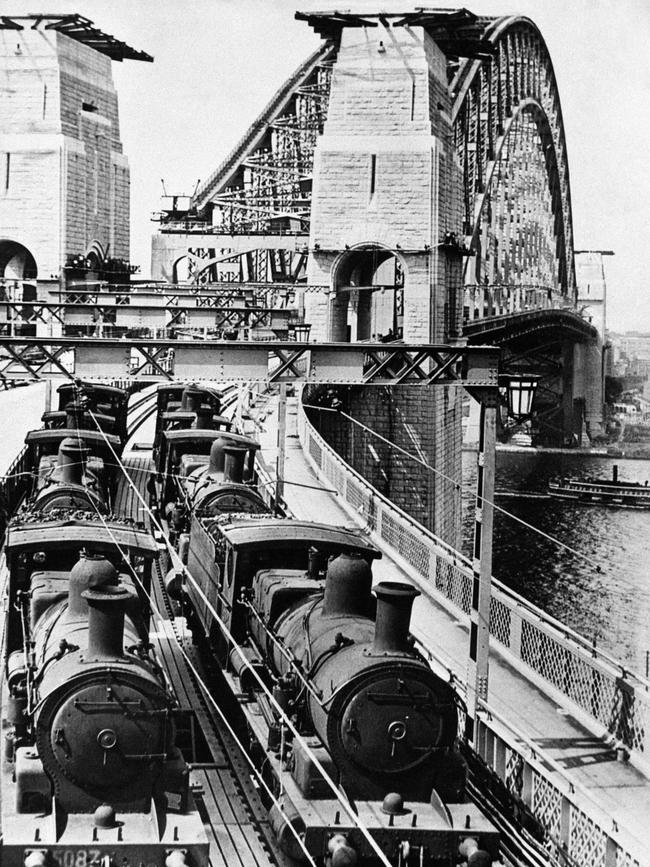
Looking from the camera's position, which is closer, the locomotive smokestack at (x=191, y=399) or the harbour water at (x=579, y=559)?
the locomotive smokestack at (x=191, y=399)

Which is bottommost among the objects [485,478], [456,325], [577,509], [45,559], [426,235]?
[577,509]

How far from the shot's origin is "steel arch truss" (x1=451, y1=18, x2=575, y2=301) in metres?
73.1

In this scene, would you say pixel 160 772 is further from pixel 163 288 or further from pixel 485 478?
pixel 163 288

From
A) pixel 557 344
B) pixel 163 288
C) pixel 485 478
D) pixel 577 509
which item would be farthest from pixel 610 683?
pixel 557 344

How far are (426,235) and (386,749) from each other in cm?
3402

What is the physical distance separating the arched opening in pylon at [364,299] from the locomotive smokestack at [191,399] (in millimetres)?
10817

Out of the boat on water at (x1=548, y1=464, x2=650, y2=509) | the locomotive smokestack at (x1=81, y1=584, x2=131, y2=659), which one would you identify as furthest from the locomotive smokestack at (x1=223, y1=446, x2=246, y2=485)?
the boat on water at (x1=548, y1=464, x2=650, y2=509)

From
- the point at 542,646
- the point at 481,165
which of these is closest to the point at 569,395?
the point at 481,165

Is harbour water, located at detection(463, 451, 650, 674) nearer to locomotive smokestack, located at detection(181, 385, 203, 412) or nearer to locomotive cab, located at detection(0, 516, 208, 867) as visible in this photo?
locomotive smokestack, located at detection(181, 385, 203, 412)

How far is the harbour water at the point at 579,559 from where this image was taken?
48438 mm

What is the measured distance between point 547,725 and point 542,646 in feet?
7.68

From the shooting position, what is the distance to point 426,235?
44906mm

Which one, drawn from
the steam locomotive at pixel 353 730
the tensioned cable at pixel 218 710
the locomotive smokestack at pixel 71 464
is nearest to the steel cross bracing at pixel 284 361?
the tensioned cable at pixel 218 710

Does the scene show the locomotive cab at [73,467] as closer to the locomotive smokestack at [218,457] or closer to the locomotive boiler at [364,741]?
the locomotive smokestack at [218,457]
